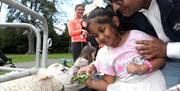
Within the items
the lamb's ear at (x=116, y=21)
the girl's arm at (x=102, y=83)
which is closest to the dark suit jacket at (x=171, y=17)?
the lamb's ear at (x=116, y=21)

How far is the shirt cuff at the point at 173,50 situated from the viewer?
2076 millimetres

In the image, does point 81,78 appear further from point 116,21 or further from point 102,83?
point 116,21

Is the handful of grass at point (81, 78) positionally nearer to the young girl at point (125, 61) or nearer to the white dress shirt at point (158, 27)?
the young girl at point (125, 61)

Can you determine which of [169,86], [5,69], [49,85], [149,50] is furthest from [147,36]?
[5,69]

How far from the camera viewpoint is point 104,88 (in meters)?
2.37

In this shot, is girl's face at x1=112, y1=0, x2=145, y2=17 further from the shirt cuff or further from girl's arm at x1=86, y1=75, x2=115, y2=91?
girl's arm at x1=86, y1=75, x2=115, y2=91

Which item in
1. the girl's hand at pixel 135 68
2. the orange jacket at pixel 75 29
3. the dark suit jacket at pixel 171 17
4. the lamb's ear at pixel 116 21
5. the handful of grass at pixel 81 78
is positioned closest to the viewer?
the dark suit jacket at pixel 171 17

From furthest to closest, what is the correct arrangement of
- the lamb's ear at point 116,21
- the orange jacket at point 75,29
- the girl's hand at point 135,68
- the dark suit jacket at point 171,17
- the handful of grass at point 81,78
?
the orange jacket at point 75,29 < the handful of grass at point 81,78 < the lamb's ear at point 116,21 < the girl's hand at point 135,68 < the dark suit jacket at point 171,17

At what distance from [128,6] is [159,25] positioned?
17 centimetres

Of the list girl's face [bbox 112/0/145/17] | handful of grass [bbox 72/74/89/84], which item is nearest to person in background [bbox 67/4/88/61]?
handful of grass [bbox 72/74/89/84]

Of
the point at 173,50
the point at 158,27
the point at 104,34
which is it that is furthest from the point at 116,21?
the point at 173,50

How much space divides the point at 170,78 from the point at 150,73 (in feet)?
0.34

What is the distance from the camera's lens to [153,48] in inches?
84.0

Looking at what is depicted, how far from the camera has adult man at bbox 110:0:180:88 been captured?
6.75 feet
